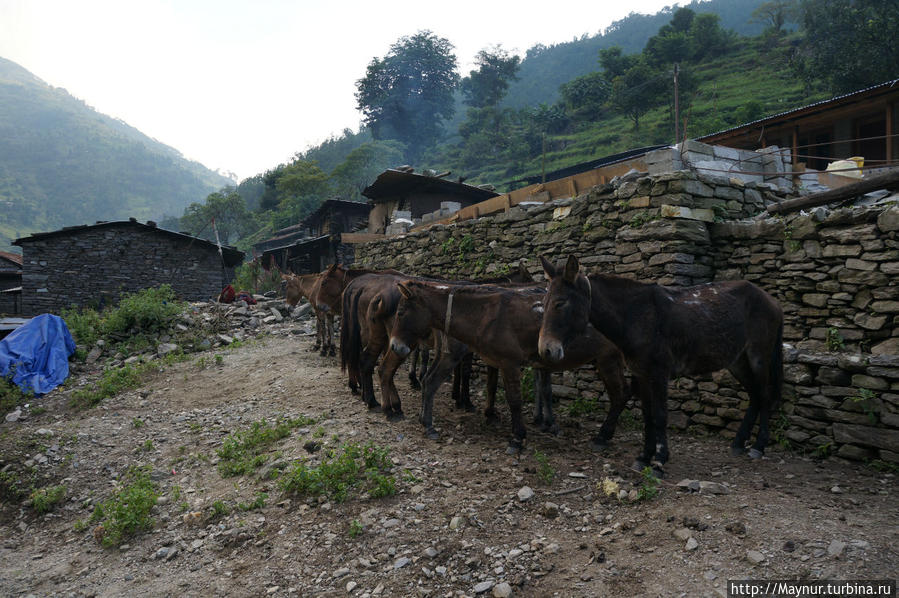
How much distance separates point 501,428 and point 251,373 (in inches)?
261

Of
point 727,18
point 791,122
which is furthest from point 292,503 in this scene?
point 727,18

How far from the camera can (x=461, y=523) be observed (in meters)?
4.06

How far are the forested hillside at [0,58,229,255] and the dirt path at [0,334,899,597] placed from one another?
79.9 metres

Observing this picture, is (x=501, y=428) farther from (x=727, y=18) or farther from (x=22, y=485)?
(x=727, y=18)

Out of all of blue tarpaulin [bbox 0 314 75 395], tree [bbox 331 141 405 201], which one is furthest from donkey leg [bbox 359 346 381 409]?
tree [bbox 331 141 405 201]

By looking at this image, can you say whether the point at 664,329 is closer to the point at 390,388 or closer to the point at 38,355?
the point at 390,388

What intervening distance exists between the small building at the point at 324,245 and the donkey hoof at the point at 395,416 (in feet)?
62.5

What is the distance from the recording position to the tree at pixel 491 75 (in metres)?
69.9

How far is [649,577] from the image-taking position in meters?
3.16

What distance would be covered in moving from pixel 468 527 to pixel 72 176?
439ft

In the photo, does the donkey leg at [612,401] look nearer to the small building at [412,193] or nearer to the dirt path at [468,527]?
the dirt path at [468,527]

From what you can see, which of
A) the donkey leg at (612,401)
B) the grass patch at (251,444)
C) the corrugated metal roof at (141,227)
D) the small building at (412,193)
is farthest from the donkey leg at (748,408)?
the corrugated metal roof at (141,227)

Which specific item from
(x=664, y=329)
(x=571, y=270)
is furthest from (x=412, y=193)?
(x=664, y=329)

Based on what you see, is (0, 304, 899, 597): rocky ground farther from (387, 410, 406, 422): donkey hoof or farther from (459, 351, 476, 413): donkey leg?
(459, 351, 476, 413): donkey leg
